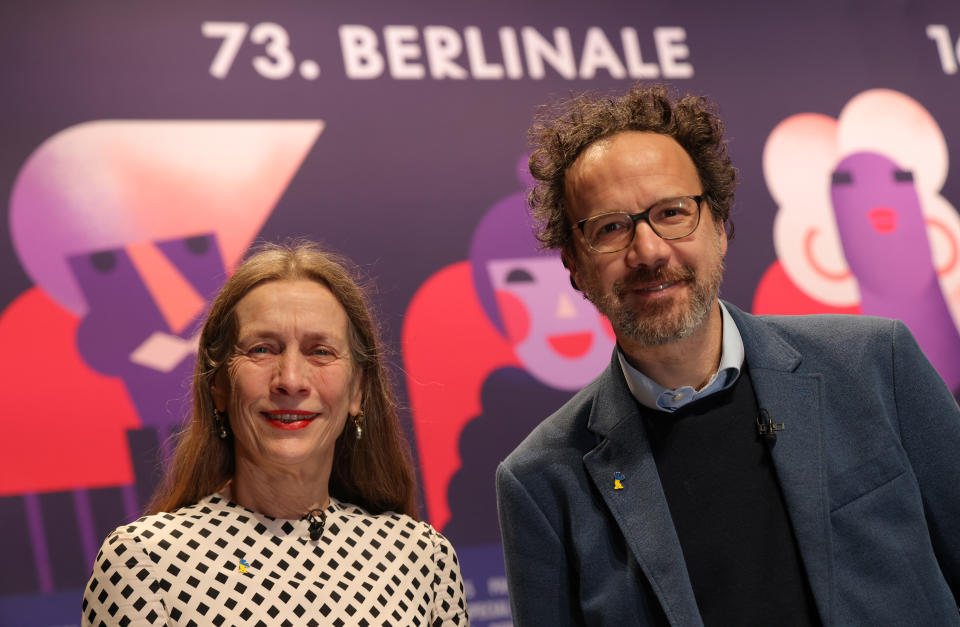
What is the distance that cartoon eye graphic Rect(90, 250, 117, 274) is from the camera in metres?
3.99

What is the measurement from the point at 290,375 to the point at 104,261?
6.37 feet

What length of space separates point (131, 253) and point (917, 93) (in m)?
3.76

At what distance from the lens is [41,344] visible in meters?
3.89

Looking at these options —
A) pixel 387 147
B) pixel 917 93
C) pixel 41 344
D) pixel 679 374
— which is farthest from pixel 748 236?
pixel 41 344

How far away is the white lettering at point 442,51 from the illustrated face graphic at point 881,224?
6.15 ft

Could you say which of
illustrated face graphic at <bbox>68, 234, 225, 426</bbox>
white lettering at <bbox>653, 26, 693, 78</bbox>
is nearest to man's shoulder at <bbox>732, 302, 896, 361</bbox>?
illustrated face graphic at <bbox>68, 234, 225, 426</bbox>

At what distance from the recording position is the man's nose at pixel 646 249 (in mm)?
2348

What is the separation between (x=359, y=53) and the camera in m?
4.37

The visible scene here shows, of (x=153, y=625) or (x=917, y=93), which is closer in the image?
(x=153, y=625)

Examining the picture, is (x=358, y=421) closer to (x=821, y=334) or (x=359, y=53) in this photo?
(x=821, y=334)

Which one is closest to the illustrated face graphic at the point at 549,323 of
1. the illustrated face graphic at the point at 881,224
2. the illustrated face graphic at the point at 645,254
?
the illustrated face graphic at the point at 881,224

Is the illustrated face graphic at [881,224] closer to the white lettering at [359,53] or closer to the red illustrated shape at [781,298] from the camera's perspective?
the red illustrated shape at [781,298]

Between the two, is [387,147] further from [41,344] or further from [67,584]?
[67,584]

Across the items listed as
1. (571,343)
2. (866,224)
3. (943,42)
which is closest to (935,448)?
(571,343)
